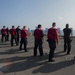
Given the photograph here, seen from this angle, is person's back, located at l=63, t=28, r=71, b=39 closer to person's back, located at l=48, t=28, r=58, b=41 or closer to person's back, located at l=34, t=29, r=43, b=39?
person's back, located at l=34, t=29, r=43, b=39

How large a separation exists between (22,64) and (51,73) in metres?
2.41

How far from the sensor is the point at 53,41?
12.6 metres

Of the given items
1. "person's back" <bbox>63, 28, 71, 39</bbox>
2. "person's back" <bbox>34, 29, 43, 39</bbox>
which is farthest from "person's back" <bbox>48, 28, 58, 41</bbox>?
"person's back" <bbox>63, 28, 71, 39</bbox>

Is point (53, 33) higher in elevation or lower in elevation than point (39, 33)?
higher

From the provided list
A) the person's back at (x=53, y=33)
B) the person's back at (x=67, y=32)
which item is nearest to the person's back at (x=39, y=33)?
the person's back at (x=53, y=33)

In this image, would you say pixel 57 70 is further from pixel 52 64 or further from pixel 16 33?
pixel 16 33

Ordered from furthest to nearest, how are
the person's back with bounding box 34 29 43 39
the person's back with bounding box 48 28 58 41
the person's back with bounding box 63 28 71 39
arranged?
the person's back with bounding box 63 28 71 39 < the person's back with bounding box 34 29 43 39 < the person's back with bounding box 48 28 58 41

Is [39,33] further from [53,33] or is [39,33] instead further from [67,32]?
[67,32]

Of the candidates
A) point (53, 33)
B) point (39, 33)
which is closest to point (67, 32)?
point (39, 33)

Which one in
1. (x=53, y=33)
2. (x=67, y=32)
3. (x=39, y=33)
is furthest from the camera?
(x=67, y=32)

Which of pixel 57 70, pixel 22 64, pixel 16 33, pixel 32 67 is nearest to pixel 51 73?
pixel 57 70

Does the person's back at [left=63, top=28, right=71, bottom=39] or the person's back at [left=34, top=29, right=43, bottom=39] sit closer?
the person's back at [left=34, top=29, right=43, bottom=39]

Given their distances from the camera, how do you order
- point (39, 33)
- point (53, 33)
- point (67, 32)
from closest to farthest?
point (53, 33), point (39, 33), point (67, 32)

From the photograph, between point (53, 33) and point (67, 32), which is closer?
point (53, 33)
